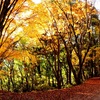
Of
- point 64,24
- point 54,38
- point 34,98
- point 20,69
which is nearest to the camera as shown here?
point 34,98

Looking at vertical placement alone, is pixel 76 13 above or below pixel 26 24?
above

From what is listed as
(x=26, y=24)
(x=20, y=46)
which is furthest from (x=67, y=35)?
(x=20, y=46)

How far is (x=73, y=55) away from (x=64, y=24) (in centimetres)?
1089

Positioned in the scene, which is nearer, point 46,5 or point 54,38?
point 46,5

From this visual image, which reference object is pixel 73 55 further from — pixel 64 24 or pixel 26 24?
pixel 26 24

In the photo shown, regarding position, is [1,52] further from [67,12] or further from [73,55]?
[73,55]

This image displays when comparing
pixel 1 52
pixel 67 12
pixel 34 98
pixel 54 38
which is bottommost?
pixel 34 98

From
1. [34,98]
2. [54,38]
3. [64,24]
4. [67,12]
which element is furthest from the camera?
[54,38]

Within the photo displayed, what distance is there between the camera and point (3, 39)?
19.2m

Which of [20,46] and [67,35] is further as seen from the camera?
[20,46]

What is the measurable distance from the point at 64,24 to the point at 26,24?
5493mm

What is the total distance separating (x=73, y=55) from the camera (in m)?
33.2

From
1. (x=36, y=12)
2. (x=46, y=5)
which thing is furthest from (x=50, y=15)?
(x=36, y=12)

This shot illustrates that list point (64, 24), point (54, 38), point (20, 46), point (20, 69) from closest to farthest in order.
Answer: point (64, 24)
point (54, 38)
point (20, 46)
point (20, 69)
